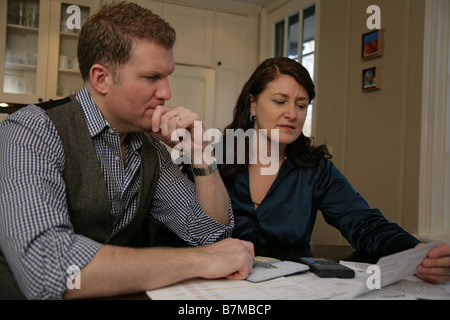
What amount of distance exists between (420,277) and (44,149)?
36.9 inches

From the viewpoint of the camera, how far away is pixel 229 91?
15.9 feet

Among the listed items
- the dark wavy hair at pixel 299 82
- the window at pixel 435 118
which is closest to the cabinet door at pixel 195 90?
the window at pixel 435 118

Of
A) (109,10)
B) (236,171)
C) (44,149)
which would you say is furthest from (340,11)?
(44,149)

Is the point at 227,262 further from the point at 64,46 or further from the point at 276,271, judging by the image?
the point at 64,46

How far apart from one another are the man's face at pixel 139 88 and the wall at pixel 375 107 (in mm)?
2136

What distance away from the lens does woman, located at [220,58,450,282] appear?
61.6 inches

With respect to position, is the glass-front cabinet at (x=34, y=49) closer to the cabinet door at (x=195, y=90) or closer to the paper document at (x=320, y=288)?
the cabinet door at (x=195, y=90)

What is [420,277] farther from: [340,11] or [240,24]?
[240,24]

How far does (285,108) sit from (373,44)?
5.97 feet

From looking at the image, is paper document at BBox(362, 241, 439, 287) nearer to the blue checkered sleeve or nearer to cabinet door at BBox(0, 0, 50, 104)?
the blue checkered sleeve

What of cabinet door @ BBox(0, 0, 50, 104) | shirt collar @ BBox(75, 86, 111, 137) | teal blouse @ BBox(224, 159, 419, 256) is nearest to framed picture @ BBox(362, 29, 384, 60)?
teal blouse @ BBox(224, 159, 419, 256)

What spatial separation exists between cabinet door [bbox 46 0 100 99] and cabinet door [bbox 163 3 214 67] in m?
0.84

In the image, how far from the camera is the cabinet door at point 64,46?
4.09m
